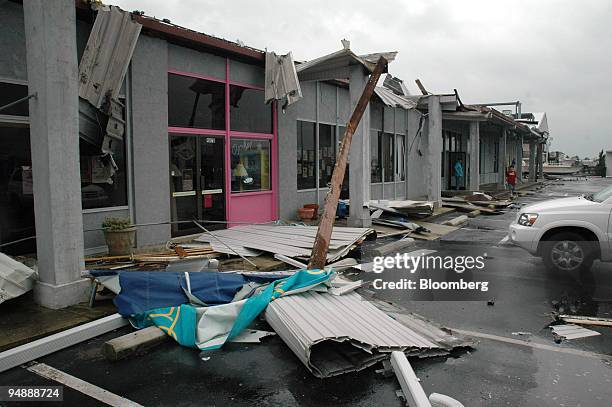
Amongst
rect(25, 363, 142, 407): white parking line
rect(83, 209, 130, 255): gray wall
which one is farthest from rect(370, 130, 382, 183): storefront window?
rect(25, 363, 142, 407): white parking line

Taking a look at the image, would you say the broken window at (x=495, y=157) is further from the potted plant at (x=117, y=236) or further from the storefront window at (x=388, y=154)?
the potted plant at (x=117, y=236)

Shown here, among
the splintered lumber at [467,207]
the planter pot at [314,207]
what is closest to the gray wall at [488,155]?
the splintered lumber at [467,207]

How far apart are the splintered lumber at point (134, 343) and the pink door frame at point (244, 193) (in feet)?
17.0

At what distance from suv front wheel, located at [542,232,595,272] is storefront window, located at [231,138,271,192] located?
22.8ft

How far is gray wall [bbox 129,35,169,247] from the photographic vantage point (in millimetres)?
9266

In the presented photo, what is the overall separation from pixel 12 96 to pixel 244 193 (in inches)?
219

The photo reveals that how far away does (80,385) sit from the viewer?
4.32 metres

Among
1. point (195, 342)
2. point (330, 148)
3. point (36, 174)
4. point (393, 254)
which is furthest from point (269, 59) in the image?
point (195, 342)

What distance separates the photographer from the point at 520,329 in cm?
573

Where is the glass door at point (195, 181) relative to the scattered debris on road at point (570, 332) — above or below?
above

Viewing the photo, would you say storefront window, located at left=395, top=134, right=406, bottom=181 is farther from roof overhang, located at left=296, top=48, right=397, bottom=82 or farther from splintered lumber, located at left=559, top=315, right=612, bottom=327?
splintered lumber, located at left=559, top=315, right=612, bottom=327

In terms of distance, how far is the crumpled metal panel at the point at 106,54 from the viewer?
820cm

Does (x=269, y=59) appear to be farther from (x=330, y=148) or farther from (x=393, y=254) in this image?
(x=393, y=254)

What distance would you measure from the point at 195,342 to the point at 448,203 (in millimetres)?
16335
